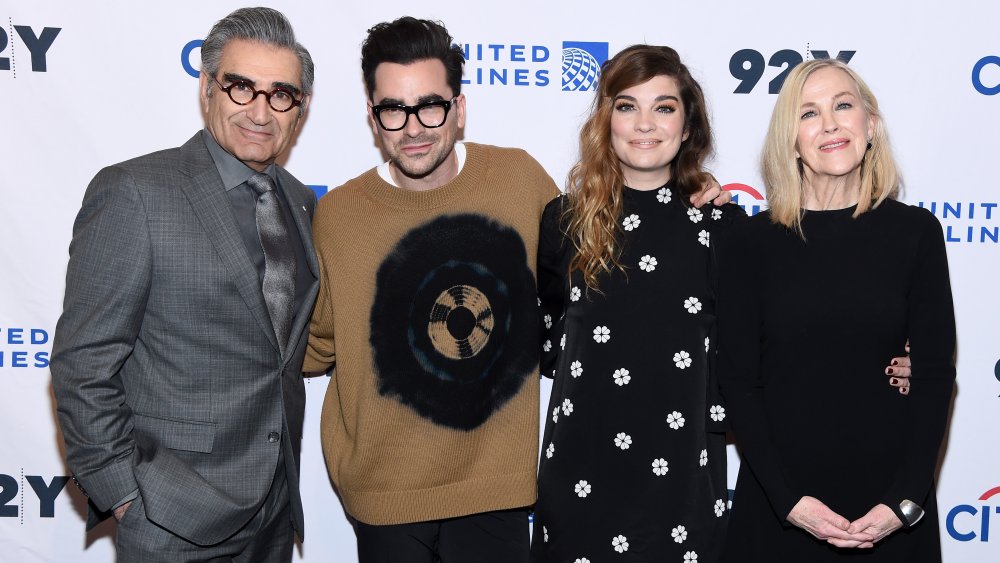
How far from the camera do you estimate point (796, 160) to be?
2057mm

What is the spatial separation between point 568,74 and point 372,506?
4.80 ft

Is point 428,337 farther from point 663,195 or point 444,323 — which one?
point 663,195

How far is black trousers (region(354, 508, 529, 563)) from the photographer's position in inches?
82.6

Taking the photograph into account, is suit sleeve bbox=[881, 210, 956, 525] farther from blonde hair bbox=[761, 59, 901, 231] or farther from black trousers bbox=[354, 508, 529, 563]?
black trousers bbox=[354, 508, 529, 563]

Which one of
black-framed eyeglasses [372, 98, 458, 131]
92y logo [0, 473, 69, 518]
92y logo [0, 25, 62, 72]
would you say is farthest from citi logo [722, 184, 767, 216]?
92y logo [0, 473, 69, 518]

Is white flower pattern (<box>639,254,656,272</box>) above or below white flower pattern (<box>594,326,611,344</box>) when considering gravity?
above

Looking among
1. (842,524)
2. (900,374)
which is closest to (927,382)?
(900,374)

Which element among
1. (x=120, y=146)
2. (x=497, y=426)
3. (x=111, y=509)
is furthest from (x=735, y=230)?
(x=120, y=146)

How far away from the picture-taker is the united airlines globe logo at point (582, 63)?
2.69m

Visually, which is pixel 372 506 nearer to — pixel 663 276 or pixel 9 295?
pixel 663 276

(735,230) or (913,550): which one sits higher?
(735,230)

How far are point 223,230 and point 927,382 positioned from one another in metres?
1.60

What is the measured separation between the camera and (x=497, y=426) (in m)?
2.14

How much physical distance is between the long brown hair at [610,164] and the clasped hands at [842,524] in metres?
0.70
